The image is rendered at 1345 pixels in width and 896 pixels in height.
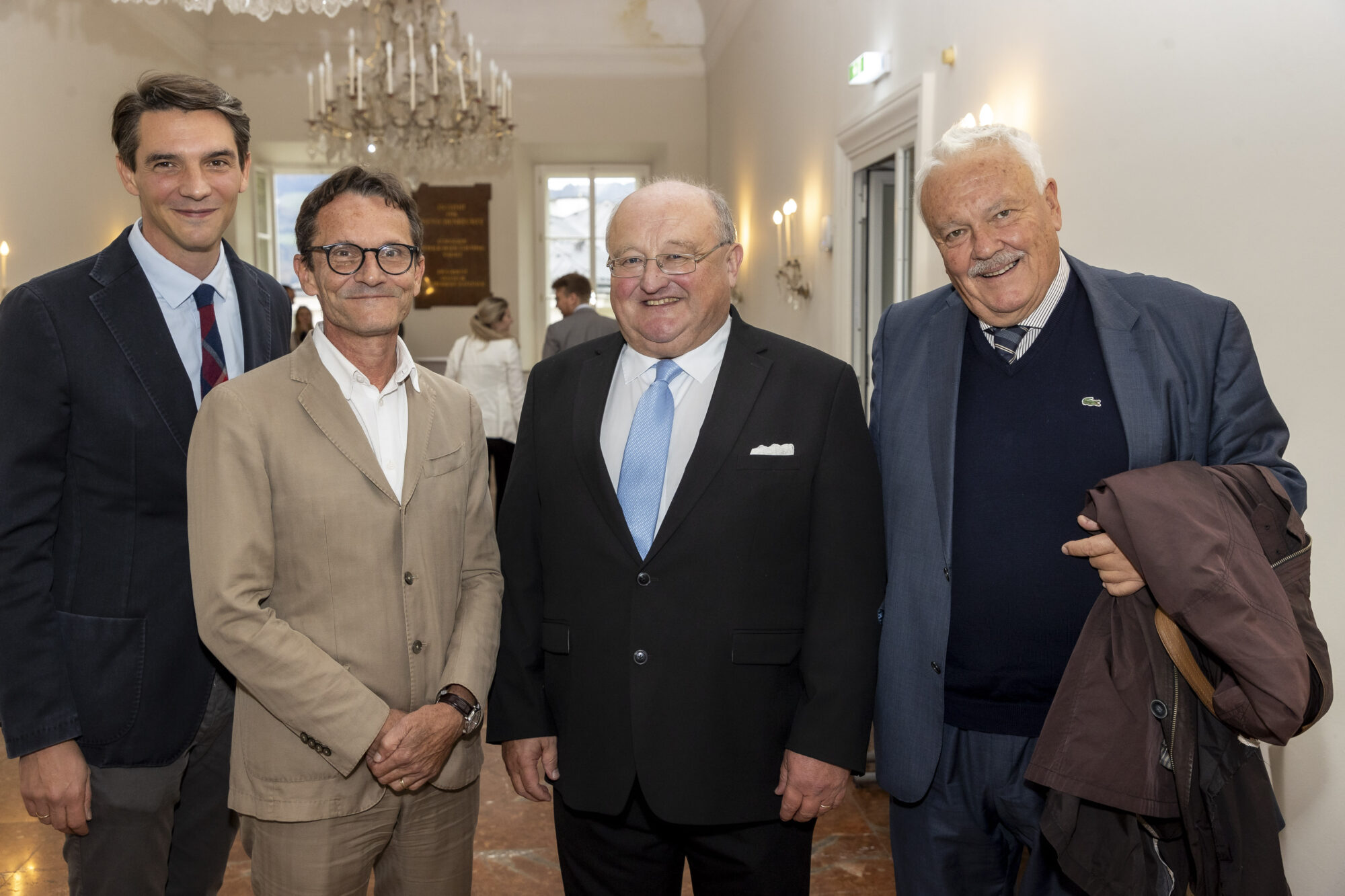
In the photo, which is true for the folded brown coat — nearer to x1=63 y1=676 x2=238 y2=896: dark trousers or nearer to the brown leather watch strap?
the brown leather watch strap

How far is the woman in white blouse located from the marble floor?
3923 millimetres

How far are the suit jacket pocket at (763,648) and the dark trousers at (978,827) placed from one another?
0.37 meters

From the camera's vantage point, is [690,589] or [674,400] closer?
[690,589]

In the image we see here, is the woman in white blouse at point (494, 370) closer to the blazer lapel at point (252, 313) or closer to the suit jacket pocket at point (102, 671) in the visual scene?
the blazer lapel at point (252, 313)

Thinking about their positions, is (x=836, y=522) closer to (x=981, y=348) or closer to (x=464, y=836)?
(x=981, y=348)

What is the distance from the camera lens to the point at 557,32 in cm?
1229

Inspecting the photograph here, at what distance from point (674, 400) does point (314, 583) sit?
2.43 ft

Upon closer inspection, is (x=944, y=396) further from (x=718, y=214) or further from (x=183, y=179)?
(x=183, y=179)

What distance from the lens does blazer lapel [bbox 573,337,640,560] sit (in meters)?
1.84

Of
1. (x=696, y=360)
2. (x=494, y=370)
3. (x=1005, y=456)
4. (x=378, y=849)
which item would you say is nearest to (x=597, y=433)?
(x=696, y=360)

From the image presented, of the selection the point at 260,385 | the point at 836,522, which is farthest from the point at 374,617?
the point at 836,522

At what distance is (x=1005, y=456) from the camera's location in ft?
6.07

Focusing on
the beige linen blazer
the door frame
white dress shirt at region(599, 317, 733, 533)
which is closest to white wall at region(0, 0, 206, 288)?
the door frame

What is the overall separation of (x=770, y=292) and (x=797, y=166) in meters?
1.60
